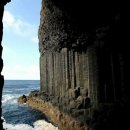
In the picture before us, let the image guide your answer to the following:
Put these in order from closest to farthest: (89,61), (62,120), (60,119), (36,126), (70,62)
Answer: (89,61) → (62,120) → (60,119) → (70,62) → (36,126)

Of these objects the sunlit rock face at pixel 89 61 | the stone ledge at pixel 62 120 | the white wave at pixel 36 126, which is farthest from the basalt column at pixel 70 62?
the white wave at pixel 36 126

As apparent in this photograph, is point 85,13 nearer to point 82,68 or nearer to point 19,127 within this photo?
point 82,68

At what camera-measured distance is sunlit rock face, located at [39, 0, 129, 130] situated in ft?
45.7

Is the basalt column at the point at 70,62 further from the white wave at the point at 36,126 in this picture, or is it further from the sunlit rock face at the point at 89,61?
the white wave at the point at 36,126

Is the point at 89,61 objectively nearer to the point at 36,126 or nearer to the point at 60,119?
the point at 60,119

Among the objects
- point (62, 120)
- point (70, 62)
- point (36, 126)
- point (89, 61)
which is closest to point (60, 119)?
point (62, 120)

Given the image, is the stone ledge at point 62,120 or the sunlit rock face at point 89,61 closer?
the sunlit rock face at point 89,61

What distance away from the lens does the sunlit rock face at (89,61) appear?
1393 centimetres

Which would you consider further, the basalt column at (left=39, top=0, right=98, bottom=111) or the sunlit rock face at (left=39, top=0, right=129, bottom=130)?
the basalt column at (left=39, top=0, right=98, bottom=111)

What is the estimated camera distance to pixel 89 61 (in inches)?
642

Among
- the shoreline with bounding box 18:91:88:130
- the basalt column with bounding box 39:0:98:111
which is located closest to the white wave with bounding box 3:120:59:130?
the shoreline with bounding box 18:91:88:130

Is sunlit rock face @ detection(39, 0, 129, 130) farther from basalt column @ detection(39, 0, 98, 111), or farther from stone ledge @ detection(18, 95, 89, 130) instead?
stone ledge @ detection(18, 95, 89, 130)

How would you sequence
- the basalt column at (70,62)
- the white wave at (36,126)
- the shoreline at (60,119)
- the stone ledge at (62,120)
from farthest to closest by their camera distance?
1. the white wave at (36,126)
2. the basalt column at (70,62)
3. the shoreline at (60,119)
4. the stone ledge at (62,120)

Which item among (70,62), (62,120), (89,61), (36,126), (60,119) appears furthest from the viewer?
(36,126)
